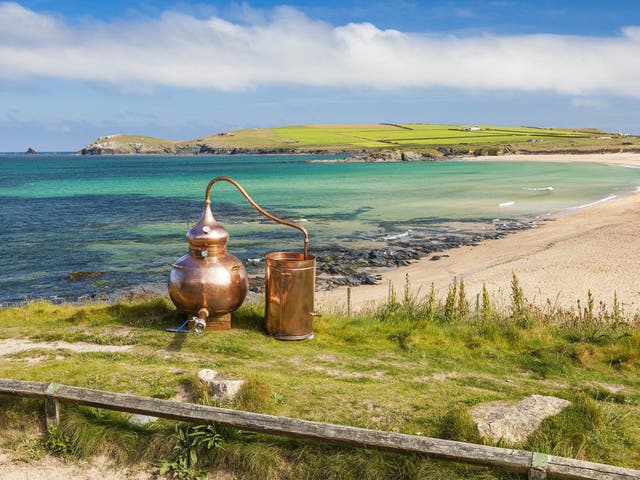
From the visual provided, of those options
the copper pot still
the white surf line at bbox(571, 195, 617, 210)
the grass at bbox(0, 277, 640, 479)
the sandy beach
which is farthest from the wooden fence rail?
the white surf line at bbox(571, 195, 617, 210)

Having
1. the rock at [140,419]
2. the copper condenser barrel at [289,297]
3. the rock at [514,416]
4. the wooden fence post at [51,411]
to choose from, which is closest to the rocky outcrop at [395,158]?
the copper condenser barrel at [289,297]

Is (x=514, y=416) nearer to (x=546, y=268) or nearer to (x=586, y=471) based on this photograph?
(x=586, y=471)

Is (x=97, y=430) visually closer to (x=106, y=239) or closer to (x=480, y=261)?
(x=480, y=261)

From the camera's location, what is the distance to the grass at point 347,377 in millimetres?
6180

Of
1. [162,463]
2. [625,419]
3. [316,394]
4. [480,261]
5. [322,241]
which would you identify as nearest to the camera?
[162,463]

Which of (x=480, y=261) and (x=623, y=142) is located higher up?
(x=623, y=142)

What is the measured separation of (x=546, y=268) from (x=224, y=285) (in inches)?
748

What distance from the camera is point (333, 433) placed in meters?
5.84

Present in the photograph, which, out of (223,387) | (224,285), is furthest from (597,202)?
(223,387)

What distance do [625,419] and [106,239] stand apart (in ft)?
112

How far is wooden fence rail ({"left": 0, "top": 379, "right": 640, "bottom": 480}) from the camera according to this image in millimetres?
5238

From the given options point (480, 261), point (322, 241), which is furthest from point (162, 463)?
point (322, 241)

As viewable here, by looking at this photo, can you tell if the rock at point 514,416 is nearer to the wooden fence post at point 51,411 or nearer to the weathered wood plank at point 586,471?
the weathered wood plank at point 586,471

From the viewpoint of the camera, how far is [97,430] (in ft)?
21.6
